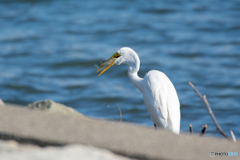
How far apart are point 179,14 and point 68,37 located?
3.64m

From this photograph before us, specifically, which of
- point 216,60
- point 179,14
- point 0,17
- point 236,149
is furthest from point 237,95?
point 0,17

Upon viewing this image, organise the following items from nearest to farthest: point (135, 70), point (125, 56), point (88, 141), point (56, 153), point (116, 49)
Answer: point (56, 153) < point (88, 141) < point (125, 56) < point (135, 70) < point (116, 49)

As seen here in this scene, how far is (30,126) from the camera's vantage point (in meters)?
2.21

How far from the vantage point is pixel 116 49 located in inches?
381

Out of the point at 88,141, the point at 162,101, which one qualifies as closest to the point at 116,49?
the point at 162,101

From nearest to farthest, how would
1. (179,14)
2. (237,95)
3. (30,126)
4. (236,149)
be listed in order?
(236,149) < (30,126) < (237,95) < (179,14)

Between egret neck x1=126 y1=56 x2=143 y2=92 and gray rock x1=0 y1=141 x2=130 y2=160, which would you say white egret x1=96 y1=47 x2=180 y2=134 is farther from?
gray rock x1=0 y1=141 x2=130 y2=160

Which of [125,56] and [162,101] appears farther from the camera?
[125,56]

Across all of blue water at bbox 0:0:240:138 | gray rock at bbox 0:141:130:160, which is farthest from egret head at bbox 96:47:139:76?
blue water at bbox 0:0:240:138

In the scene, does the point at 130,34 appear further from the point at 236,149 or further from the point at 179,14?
the point at 236,149

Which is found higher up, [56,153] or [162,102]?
[56,153]

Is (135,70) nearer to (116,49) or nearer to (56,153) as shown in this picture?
(56,153)

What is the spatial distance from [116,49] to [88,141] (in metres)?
7.70

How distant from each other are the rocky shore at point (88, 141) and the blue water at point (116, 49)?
433 centimetres
